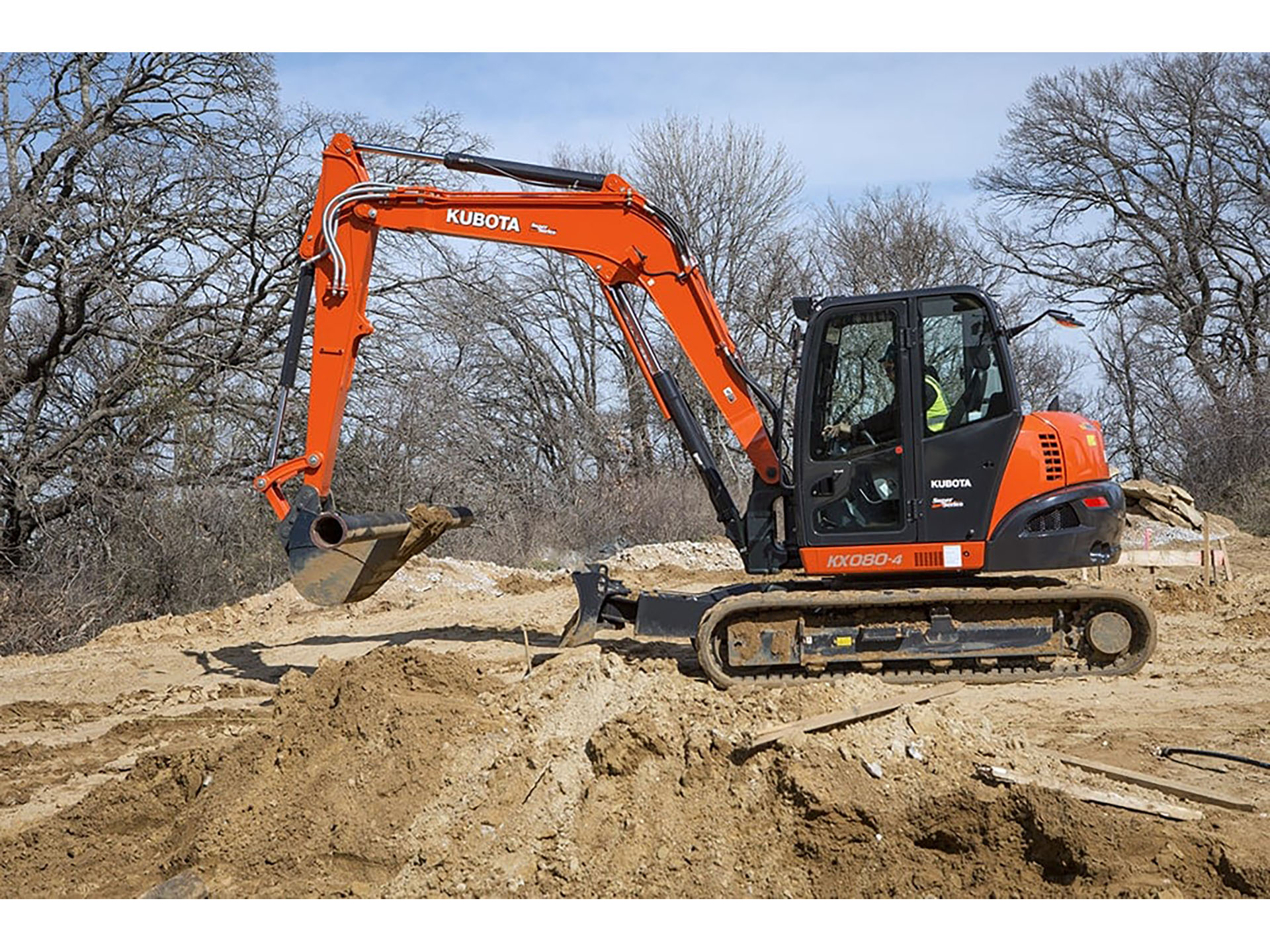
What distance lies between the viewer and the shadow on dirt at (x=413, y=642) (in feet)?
31.1

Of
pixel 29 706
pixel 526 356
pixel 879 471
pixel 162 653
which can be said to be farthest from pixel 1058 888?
pixel 526 356

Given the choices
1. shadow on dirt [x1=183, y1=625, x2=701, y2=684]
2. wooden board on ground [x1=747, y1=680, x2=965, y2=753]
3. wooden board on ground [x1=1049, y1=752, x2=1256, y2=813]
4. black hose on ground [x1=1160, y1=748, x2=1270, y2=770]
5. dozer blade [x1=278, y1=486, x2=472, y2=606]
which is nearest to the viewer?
wooden board on ground [x1=1049, y1=752, x2=1256, y2=813]

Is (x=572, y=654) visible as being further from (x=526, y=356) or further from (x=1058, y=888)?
(x=526, y=356)

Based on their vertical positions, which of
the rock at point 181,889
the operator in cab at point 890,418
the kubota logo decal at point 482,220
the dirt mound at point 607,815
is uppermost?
the kubota logo decal at point 482,220

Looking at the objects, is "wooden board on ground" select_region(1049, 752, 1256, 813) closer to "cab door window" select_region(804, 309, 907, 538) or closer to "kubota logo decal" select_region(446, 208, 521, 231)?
"cab door window" select_region(804, 309, 907, 538)

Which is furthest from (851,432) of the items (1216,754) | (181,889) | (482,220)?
(181,889)

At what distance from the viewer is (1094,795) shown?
5.04 m

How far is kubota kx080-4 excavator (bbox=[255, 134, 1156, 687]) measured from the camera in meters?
7.58

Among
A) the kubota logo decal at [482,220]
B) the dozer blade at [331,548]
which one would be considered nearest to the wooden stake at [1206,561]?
the kubota logo decal at [482,220]

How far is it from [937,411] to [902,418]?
242mm

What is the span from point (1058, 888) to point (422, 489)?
Result: 13.2m

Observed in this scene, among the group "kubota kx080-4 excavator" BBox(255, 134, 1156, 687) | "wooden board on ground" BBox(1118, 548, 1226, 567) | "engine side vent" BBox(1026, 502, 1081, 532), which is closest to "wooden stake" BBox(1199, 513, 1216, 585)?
"wooden board on ground" BBox(1118, 548, 1226, 567)

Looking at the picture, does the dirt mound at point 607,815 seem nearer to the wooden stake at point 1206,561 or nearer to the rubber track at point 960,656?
the rubber track at point 960,656

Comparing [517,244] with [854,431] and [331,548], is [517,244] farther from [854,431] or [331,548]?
[854,431]
